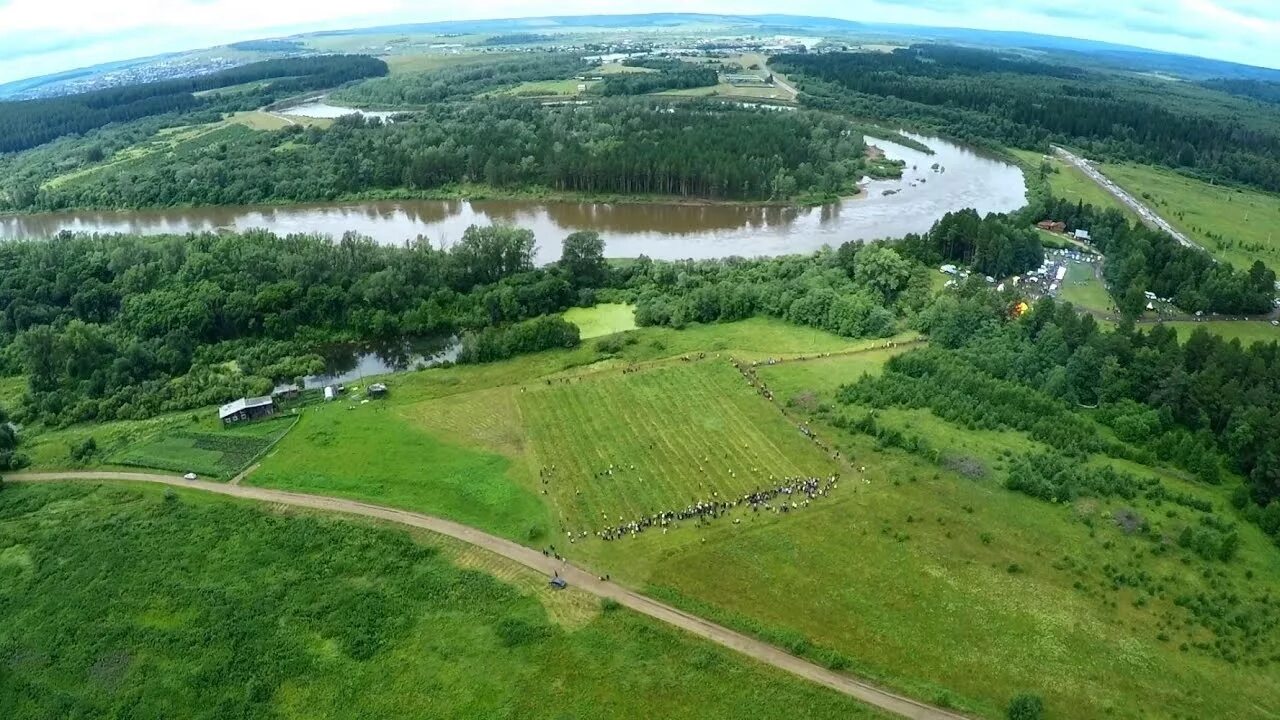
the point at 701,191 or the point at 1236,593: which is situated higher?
the point at 701,191

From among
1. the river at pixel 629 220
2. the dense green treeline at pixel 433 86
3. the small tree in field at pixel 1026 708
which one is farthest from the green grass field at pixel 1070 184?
the dense green treeline at pixel 433 86

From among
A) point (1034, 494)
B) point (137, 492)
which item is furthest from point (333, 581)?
point (1034, 494)

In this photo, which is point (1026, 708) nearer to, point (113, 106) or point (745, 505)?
point (745, 505)

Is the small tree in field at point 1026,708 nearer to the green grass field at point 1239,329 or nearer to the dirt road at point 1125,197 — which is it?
the green grass field at point 1239,329

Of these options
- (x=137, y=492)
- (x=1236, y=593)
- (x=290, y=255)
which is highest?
(x=290, y=255)

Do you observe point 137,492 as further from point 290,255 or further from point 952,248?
point 952,248

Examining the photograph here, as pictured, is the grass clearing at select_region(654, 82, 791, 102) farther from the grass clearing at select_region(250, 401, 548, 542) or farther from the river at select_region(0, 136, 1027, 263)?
the grass clearing at select_region(250, 401, 548, 542)
